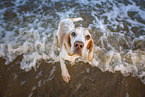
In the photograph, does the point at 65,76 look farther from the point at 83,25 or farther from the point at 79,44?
the point at 83,25

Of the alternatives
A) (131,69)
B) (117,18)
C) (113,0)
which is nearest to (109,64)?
(131,69)

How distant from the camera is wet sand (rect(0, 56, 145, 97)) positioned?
6.50 ft

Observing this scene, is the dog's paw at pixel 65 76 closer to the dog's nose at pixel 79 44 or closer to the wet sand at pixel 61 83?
the wet sand at pixel 61 83

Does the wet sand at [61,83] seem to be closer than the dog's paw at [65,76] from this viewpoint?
Yes

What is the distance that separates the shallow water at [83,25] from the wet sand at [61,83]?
0.57 ft

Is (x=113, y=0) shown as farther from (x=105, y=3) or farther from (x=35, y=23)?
(x=35, y=23)

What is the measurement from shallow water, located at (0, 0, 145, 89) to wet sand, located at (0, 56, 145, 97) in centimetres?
18

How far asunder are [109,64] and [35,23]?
334 centimetres

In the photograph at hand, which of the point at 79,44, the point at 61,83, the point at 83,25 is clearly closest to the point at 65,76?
the point at 61,83

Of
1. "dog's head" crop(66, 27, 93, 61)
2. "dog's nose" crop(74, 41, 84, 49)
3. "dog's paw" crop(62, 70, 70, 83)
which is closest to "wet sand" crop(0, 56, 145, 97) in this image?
"dog's paw" crop(62, 70, 70, 83)

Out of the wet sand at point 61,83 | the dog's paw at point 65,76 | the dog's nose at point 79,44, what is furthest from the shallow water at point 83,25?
the dog's nose at point 79,44

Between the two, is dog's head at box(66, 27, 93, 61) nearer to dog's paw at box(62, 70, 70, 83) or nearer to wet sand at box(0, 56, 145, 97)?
dog's paw at box(62, 70, 70, 83)

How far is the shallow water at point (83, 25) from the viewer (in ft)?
8.44

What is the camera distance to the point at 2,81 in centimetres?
200
